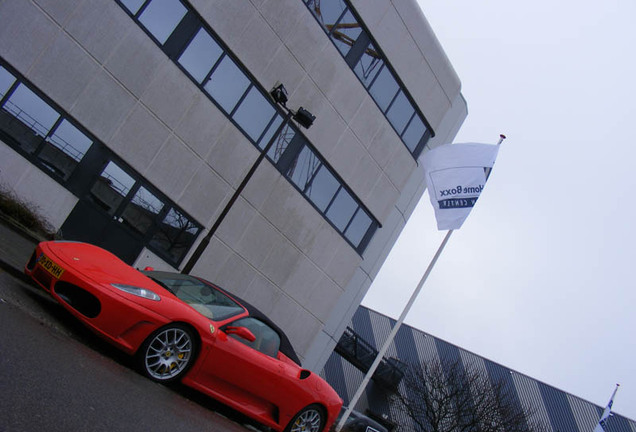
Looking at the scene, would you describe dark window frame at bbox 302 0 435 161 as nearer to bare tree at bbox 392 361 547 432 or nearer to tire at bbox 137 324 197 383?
bare tree at bbox 392 361 547 432

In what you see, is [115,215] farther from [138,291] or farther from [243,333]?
[243,333]

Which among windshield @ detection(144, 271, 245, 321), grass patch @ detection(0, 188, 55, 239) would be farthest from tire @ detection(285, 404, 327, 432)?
grass patch @ detection(0, 188, 55, 239)

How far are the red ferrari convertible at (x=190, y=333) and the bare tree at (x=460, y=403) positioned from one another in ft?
66.0

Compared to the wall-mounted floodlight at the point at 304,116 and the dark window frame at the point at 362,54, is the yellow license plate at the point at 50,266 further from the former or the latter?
the dark window frame at the point at 362,54

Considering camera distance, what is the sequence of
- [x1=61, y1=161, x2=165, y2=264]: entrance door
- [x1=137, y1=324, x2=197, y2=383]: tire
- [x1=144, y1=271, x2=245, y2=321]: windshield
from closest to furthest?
1. [x1=137, y1=324, x2=197, y2=383]: tire
2. [x1=144, y1=271, x2=245, y2=321]: windshield
3. [x1=61, y1=161, x2=165, y2=264]: entrance door

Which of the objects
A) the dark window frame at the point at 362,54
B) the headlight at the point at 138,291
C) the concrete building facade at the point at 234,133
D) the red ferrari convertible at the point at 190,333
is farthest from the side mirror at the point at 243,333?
the dark window frame at the point at 362,54

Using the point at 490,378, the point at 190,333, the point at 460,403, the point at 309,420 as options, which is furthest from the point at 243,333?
the point at 490,378

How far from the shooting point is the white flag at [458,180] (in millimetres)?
12906

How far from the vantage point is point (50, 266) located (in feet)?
19.9

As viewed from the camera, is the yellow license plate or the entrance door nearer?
the yellow license plate

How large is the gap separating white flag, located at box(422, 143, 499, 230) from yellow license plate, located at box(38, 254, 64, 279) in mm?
8948

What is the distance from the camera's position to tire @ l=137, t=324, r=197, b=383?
19.7 ft

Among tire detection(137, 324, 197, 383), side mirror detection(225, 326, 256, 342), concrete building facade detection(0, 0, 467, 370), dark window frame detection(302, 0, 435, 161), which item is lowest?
tire detection(137, 324, 197, 383)

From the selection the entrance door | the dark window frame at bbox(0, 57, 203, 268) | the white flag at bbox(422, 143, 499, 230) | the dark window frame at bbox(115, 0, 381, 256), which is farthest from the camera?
the dark window frame at bbox(115, 0, 381, 256)
